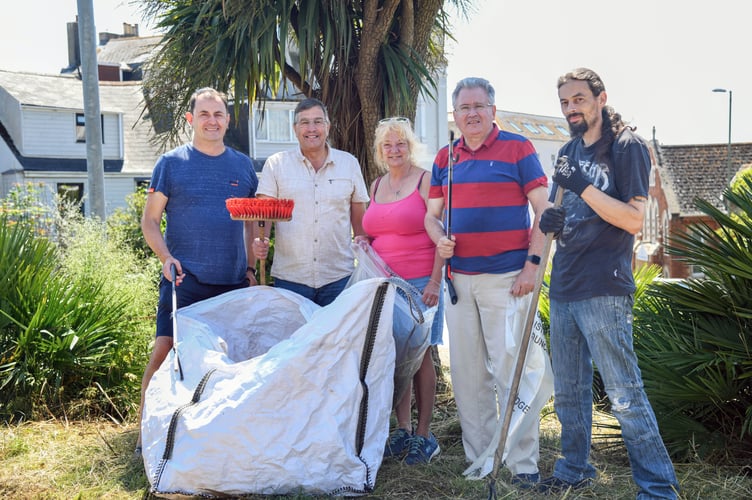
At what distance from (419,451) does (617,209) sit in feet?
5.56

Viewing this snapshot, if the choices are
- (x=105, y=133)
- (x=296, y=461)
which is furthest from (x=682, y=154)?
(x=296, y=461)

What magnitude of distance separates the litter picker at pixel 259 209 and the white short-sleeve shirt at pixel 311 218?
229mm

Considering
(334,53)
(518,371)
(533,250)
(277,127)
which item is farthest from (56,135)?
(518,371)

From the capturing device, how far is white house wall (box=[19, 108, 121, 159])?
27.5 meters

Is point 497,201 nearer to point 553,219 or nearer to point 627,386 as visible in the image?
point 553,219

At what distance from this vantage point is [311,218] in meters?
4.16

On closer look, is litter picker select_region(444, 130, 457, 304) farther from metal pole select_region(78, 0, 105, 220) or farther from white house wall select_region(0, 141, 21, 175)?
white house wall select_region(0, 141, 21, 175)

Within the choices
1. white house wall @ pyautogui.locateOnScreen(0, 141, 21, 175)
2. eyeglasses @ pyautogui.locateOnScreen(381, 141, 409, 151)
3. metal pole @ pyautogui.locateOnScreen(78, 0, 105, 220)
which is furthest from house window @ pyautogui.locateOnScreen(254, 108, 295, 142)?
eyeglasses @ pyautogui.locateOnScreen(381, 141, 409, 151)

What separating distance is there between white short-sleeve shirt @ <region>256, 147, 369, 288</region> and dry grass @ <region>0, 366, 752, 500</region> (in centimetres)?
107

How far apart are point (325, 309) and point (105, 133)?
2657 cm

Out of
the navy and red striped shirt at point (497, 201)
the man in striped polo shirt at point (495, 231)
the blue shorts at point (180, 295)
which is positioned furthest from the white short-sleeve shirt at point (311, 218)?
the navy and red striped shirt at point (497, 201)

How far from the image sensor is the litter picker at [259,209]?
3.81 metres

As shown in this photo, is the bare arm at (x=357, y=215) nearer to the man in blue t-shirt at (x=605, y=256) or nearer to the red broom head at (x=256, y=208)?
the red broom head at (x=256, y=208)

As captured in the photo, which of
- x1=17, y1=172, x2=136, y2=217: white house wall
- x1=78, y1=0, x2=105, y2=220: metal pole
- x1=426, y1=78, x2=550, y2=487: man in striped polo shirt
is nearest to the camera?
x1=426, y1=78, x2=550, y2=487: man in striped polo shirt
